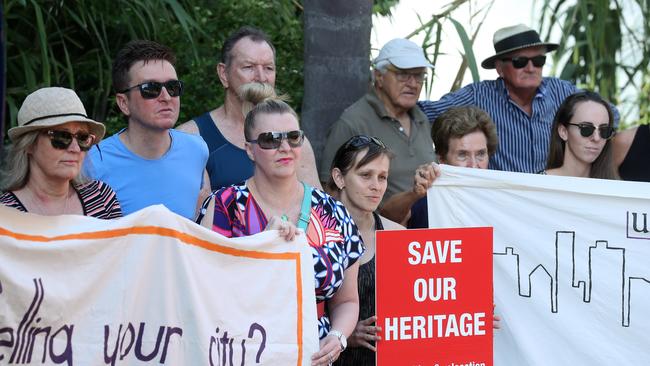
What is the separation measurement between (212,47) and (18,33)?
117 centimetres

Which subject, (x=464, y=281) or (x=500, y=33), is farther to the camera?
(x=500, y=33)

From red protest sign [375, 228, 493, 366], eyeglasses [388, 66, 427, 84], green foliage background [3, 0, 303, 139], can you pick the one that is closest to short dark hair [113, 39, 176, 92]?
red protest sign [375, 228, 493, 366]

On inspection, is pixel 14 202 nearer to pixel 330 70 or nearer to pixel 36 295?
pixel 36 295

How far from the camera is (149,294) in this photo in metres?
4.17

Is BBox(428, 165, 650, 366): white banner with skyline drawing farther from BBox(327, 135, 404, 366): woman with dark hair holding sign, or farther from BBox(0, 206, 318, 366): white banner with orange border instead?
BBox(0, 206, 318, 366): white banner with orange border

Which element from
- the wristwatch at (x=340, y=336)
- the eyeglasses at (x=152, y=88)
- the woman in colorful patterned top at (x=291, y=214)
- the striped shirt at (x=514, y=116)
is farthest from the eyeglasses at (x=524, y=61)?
the wristwatch at (x=340, y=336)

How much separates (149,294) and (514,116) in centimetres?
303

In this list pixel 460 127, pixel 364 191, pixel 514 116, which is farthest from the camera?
pixel 514 116

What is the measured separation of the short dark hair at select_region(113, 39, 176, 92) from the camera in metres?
4.98

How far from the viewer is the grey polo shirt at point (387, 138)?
6094mm

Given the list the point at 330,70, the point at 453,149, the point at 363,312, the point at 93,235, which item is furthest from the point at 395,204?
the point at 93,235

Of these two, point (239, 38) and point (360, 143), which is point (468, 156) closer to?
point (360, 143)

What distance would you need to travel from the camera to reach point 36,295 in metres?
4.00

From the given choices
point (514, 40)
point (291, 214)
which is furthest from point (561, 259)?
point (514, 40)
